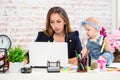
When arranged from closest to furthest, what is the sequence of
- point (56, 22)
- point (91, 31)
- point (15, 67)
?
point (15, 67) → point (91, 31) → point (56, 22)

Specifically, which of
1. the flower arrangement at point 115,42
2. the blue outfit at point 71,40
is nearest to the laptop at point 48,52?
the blue outfit at point 71,40

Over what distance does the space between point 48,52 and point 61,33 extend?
93 centimetres

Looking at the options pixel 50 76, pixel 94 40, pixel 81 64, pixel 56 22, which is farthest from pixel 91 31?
pixel 50 76

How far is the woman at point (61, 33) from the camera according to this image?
294 cm

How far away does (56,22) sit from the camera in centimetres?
290

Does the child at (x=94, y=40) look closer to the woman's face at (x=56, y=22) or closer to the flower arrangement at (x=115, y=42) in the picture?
the woman's face at (x=56, y=22)

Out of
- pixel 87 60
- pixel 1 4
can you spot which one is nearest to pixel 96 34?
pixel 87 60

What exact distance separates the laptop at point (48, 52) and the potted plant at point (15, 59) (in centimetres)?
14

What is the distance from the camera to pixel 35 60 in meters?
2.18

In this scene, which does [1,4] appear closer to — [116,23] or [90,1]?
[90,1]

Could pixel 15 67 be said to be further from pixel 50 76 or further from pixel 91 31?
pixel 91 31

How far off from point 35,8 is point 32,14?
104mm

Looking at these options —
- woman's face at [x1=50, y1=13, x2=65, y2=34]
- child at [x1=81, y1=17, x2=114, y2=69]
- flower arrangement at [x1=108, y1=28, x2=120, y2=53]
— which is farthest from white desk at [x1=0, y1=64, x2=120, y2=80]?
flower arrangement at [x1=108, y1=28, x2=120, y2=53]

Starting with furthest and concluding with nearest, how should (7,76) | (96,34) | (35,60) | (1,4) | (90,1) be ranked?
(90,1)
(1,4)
(96,34)
(35,60)
(7,76)
